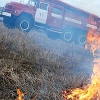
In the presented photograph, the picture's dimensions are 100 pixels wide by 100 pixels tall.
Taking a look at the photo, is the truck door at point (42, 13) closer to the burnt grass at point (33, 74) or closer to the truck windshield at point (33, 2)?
the truck windshield at point (33, 2)

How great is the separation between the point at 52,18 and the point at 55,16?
30 cm

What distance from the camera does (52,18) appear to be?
540 inches

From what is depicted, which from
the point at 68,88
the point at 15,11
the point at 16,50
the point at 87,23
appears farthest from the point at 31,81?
the point at 87,23

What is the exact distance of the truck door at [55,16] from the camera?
13609 millimetres

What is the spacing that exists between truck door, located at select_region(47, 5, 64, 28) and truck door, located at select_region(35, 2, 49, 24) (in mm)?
291

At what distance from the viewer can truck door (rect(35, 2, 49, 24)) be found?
13031 mm

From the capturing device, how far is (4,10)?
1277 cm

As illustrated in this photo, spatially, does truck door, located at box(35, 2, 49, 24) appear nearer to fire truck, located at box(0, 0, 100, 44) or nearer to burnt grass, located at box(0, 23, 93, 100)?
fire truck, located at box(0, 0, 100, 44)

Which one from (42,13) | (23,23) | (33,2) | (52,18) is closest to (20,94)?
(23,23)

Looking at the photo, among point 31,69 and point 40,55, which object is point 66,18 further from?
point 31,69

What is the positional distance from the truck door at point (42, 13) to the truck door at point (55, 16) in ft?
0.96

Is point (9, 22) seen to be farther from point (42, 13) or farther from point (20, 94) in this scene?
point (20, 94)

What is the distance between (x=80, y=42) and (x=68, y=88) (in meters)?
10.6

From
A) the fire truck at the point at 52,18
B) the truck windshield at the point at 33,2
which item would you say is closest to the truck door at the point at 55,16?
the fire truck at the point at 52,18
